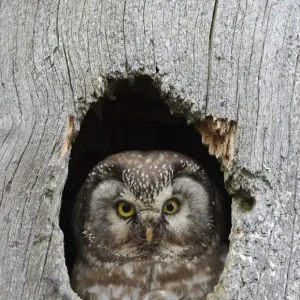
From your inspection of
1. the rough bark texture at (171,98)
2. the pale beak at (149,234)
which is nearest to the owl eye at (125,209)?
the pale beak at (149,234)

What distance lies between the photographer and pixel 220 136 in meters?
3.03

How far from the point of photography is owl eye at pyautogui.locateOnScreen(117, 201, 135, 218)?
3.34 metres

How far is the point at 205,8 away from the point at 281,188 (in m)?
0.91

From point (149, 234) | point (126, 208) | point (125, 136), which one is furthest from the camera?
point (125, 136)

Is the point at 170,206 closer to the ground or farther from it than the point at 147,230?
farther from it

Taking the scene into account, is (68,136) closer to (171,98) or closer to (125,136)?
(171,98)

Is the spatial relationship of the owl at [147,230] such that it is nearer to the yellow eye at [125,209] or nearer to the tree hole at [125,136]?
the yellow eye at [125,209]

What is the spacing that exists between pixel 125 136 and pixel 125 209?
944 mm

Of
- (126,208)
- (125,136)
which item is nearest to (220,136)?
(126,208)

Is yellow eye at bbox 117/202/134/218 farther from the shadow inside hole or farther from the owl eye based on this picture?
the shadow inside hole

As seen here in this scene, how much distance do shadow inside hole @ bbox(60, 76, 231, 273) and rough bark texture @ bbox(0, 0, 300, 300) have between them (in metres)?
0.34

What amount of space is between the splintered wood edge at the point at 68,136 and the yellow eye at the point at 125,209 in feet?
1.76

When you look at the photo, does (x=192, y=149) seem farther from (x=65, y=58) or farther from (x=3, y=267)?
(x=3, y=267)

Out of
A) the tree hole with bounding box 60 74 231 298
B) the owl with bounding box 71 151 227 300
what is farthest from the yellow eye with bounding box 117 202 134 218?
the tree hole with bounding box 60 74 231 298
